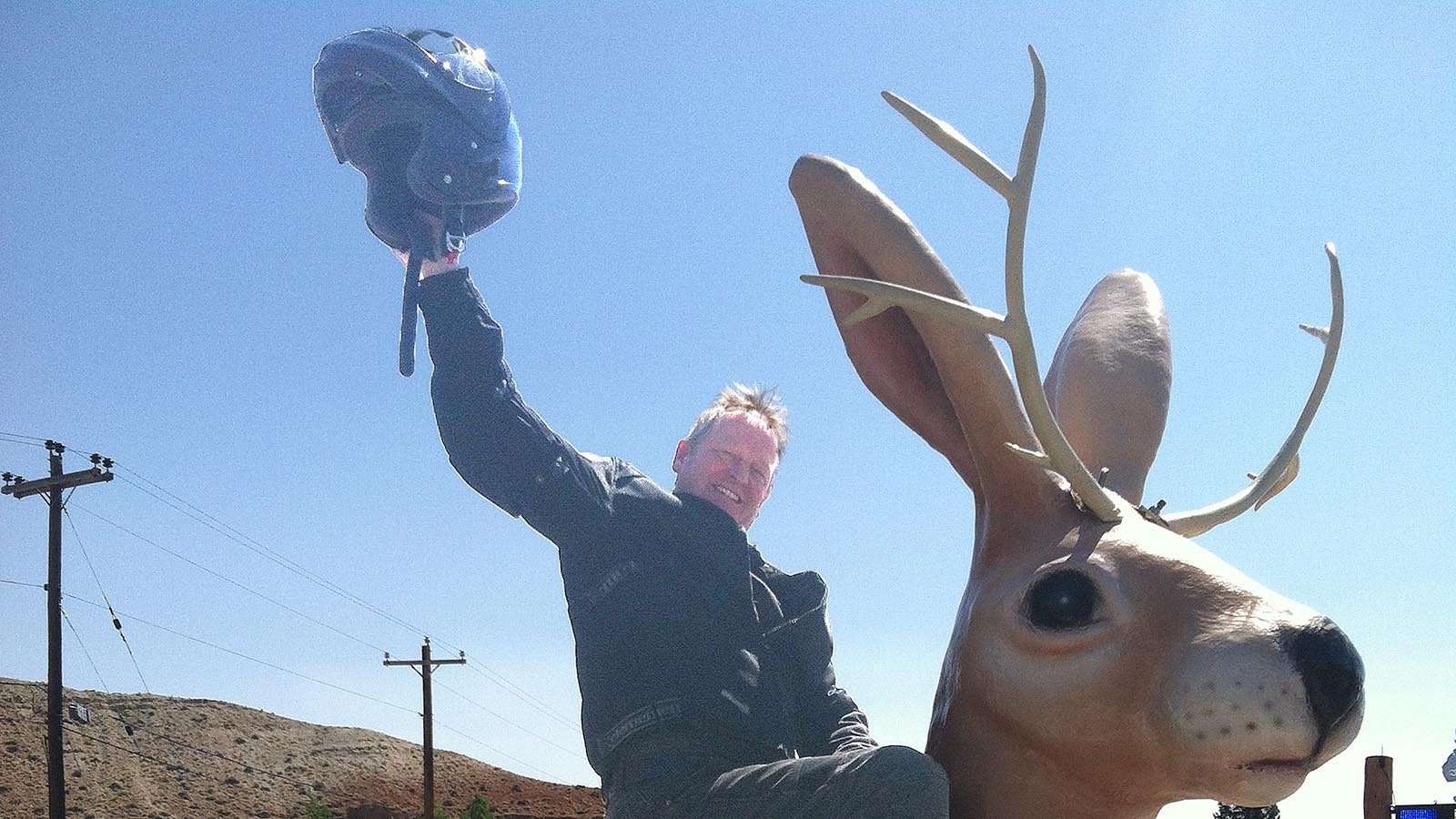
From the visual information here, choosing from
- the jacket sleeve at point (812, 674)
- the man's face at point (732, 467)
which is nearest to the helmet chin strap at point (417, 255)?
the man's face at point (732, 467)

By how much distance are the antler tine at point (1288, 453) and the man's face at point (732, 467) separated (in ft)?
3.51

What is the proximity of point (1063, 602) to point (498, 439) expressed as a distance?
144 centimetres

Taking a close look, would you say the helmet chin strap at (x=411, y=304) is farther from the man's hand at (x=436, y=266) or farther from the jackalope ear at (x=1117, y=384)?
the jackalope ear at (x=1117, y=384)

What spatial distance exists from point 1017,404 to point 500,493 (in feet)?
4.25

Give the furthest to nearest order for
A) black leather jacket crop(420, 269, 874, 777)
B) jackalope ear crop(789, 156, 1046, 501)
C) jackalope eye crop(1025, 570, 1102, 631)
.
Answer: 1. black leather jacket crop(420, 269, 874, 777)
2. jackalope ear crop(789, 156, 1046, 501)
3. jackalope eye crop(1025, 570, 1102, 631)

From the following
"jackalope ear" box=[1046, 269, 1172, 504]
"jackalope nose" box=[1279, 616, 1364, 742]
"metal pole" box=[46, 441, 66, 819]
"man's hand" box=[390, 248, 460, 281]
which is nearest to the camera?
"jackalope nose" box=[1279, 616, 1364, 742]

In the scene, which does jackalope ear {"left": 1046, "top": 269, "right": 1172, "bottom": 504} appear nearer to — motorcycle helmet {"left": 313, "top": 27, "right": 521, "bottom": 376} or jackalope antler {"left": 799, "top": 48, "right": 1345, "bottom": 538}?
jackalope antler {"left": 799, "top": 48, "right": 1345, "bottom": 538}

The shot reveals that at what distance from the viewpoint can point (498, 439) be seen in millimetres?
3422

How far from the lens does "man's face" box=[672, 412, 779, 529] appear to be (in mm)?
3684

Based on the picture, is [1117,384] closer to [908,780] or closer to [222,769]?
[908,780]

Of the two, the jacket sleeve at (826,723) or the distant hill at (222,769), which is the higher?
the distant hill at (222,769)

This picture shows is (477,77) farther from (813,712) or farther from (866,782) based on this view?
(866,782)

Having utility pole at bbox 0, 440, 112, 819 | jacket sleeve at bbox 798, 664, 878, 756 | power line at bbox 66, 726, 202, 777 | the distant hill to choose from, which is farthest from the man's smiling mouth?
power line at bbox 66, 726, 202, 777

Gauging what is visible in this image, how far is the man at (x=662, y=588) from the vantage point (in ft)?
10.2
